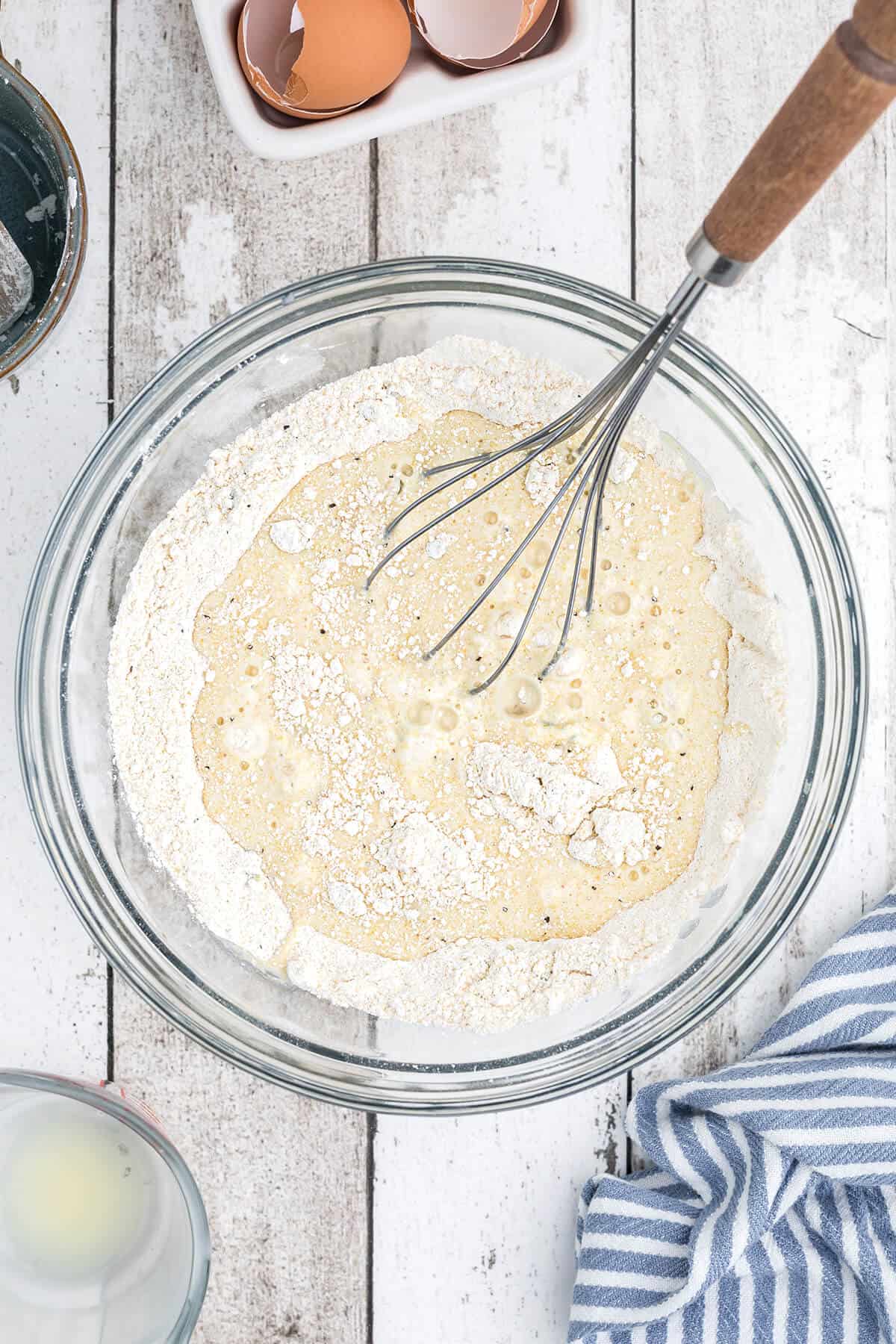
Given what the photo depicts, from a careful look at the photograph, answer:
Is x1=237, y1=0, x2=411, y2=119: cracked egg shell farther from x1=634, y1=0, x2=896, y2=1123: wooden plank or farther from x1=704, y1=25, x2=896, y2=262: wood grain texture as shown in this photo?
x1=704, y1=25, x2=896, y2=262: wood grain texture

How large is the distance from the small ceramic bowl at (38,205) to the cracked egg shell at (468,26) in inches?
9.4

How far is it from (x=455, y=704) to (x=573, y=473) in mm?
176

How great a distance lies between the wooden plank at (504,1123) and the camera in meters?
0.79

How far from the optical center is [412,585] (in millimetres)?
755

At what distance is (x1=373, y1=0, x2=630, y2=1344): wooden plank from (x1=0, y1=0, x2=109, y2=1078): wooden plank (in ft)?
0.65

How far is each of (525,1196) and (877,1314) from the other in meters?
0.25

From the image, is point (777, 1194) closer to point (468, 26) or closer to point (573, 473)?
point (573, 473)

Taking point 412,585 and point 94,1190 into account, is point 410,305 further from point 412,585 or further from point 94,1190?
point 94,1190

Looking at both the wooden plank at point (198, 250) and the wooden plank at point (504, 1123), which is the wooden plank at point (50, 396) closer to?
the wooden plank at point (198, 250)

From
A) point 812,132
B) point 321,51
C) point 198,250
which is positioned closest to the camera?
point 812,132

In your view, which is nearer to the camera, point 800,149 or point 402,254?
point 800,149

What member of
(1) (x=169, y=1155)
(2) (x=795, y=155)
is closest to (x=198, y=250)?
(2) (x=795, y=155)

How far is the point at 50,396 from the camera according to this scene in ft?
2.58

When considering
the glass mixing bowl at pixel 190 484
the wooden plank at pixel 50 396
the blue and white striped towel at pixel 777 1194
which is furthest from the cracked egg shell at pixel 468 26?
the blue and white striped towel at pixel 777 1194
